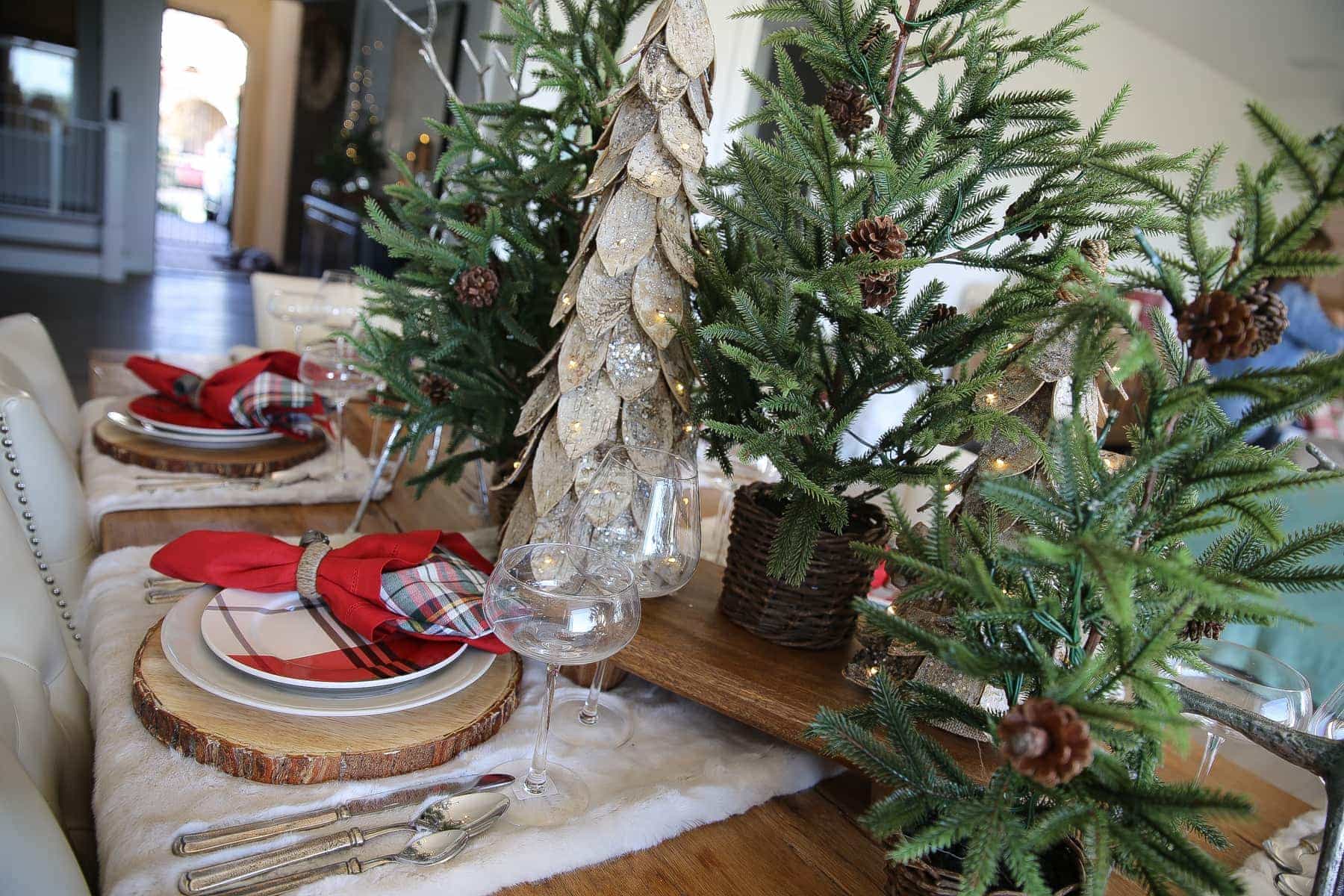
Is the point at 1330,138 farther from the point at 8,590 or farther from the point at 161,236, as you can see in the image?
the point at 161,236

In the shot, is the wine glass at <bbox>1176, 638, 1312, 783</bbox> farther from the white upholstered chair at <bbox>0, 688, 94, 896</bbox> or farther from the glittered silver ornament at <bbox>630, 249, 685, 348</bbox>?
the white upholstered chair at <bbox>0, 688, 94, 896</bbox>

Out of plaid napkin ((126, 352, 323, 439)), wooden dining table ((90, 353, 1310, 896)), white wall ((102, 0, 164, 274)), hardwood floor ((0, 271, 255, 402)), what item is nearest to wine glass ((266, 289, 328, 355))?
plaid napkin ((126, 352, 323, 439))

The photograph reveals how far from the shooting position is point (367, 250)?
6602 mm

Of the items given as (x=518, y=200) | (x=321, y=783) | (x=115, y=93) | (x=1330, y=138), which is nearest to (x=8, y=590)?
(x=321, y=783)

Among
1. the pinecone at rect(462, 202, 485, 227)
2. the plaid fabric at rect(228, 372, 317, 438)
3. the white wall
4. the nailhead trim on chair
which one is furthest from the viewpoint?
the white wall

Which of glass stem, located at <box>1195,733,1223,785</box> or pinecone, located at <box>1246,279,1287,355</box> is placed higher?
pinecone, located at <box>1246,279,1287,355</box>

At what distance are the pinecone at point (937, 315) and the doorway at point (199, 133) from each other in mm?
11285

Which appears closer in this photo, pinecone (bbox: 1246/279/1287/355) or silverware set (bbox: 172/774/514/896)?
pinecone (bbox: 1246/279/1287/355)

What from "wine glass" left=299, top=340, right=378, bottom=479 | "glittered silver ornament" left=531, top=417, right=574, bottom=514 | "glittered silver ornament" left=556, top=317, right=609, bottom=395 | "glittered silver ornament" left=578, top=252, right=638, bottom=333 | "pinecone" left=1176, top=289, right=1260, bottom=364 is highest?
"pinecone" left=1176, top=289, right=1260, bottom=364

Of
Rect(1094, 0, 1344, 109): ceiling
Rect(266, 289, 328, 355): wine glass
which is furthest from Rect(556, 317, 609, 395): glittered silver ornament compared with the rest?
Rect(1094, 0, 1344, 109): ceiling

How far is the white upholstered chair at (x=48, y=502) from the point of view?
98 centimetres

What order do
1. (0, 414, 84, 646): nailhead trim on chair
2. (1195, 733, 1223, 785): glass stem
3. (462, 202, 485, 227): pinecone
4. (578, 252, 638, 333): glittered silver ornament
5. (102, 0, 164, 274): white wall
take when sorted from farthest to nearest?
(102, 0, 164, 274): white wall
(462, 202, 485, 227): pinecone
(0, 414, 84, 646): nailhead trim on chair
(578, 252, 638, 333): glittered silver ornament
(1195, 733, 1223, 785): glass stem

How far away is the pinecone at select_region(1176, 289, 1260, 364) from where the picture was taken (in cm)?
42

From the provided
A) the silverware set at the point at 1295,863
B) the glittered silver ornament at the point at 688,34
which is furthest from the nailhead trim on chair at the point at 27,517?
the silverware set at the point at 1295,863
